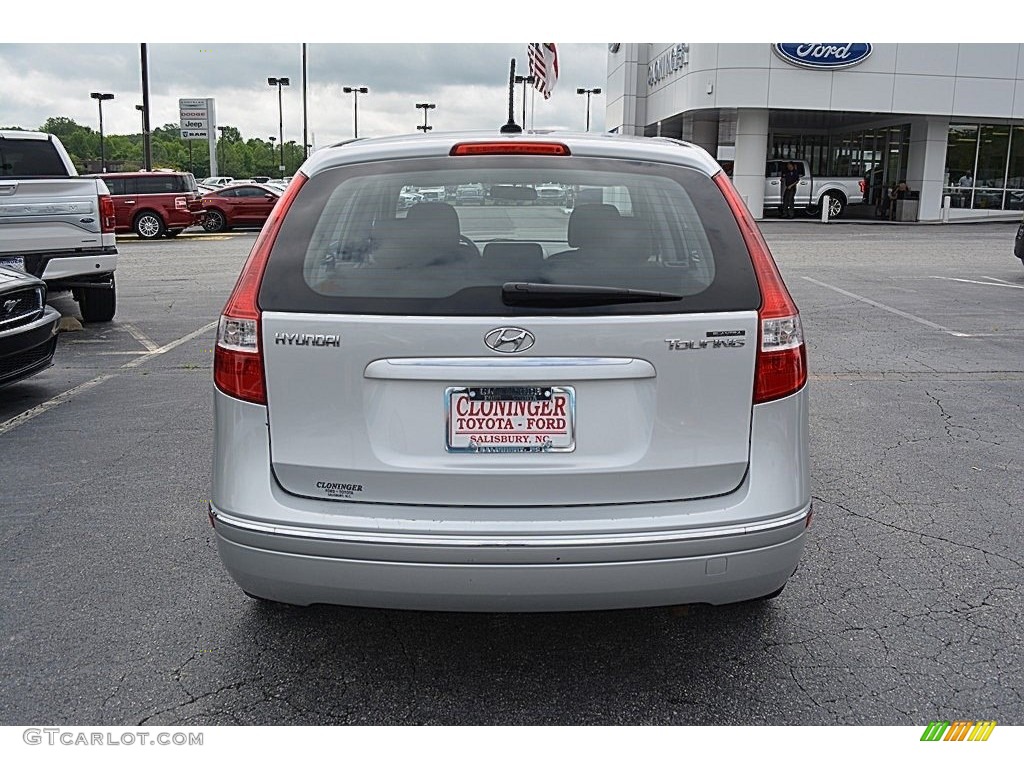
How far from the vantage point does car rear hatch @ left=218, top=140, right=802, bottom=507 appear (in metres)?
2.80

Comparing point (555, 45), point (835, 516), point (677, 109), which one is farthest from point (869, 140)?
point (835, 516)

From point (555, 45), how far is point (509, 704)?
17.6 metres

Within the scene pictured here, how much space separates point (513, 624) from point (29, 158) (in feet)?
29.5

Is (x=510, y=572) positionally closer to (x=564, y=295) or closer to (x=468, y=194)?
(x=564, y=295)

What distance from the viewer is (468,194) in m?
3.12

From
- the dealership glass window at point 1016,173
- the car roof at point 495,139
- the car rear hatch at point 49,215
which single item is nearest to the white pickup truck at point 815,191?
the dealership glass window at point 1016,173

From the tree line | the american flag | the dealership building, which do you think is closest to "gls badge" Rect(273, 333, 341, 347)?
the american flag

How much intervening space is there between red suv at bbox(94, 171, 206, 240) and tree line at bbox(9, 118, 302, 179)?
73217 millimetres

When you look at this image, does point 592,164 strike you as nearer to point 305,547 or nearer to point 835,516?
point 305,547

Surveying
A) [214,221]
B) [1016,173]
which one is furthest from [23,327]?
[1016,173]

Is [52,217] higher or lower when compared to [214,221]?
higher
